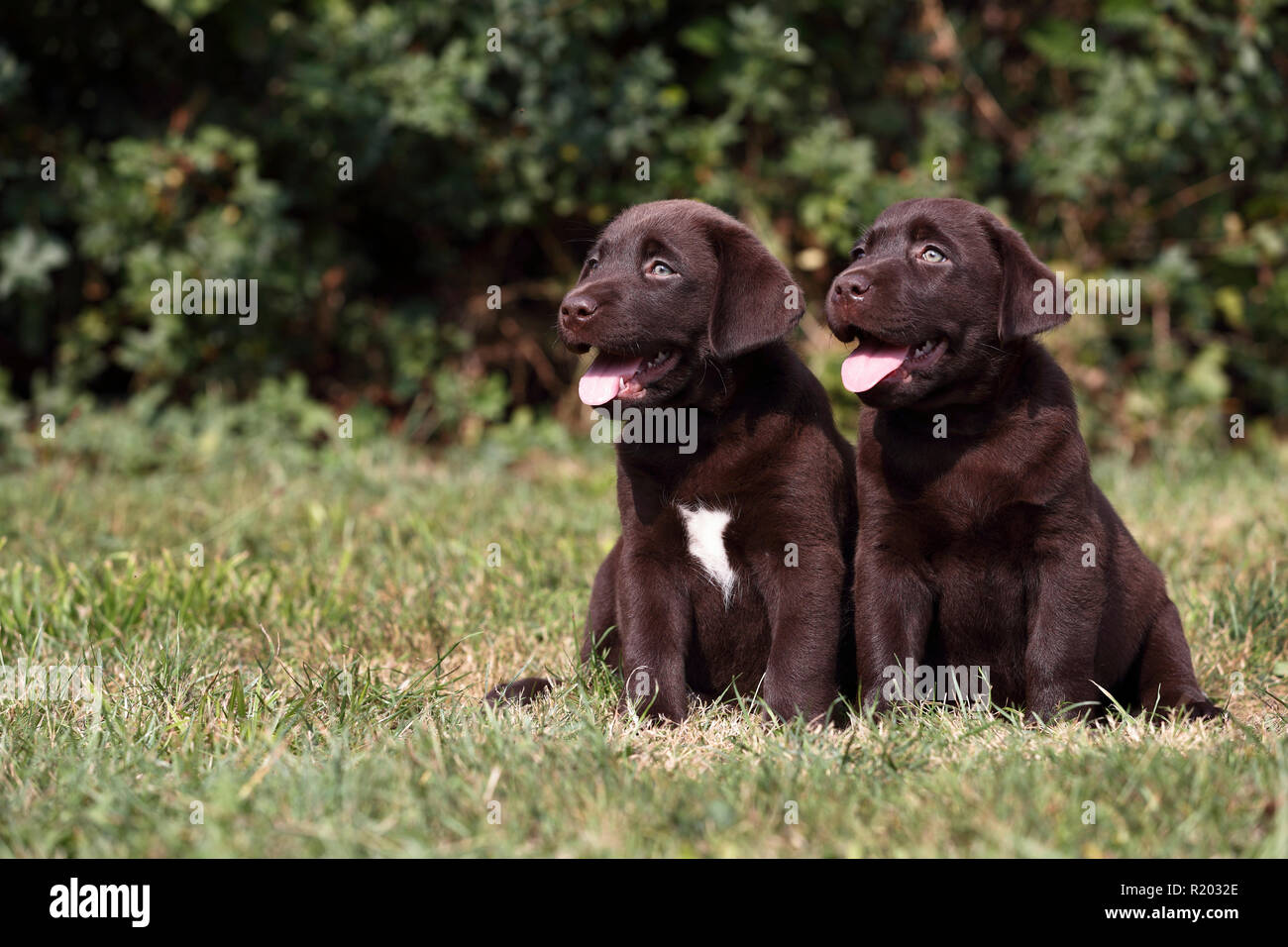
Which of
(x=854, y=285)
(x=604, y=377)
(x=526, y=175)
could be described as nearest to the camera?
(x=854, y=285)

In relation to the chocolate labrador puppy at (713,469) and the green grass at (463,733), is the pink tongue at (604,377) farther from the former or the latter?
the green grass at (463,733)

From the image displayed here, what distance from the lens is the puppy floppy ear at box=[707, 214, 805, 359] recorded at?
306cm

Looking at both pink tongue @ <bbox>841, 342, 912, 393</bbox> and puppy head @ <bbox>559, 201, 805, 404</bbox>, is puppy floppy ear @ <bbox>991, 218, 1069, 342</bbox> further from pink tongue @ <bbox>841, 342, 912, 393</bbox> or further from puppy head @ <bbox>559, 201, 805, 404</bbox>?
puppy head @ <bbox>559, 201, 805, 404</bbox>

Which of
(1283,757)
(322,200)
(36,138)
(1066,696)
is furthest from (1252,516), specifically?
(36,138)

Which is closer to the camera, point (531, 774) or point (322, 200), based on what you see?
point (531, 774)

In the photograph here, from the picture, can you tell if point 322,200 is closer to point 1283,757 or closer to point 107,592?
point 107,592

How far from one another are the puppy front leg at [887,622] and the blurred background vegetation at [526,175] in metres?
3.48

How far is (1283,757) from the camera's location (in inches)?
97.6

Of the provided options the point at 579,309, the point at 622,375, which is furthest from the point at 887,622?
the point at 579,309

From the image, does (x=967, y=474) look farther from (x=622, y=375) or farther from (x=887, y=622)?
(x=622, y=375)

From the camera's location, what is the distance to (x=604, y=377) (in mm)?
3125

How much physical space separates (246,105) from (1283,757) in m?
5.73

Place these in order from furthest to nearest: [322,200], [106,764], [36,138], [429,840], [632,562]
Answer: [322,200] < [36,138] < [632,562] < [106,764] < [429,840]

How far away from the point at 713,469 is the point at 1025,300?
2.56ft
